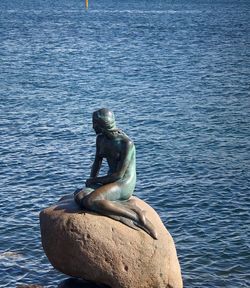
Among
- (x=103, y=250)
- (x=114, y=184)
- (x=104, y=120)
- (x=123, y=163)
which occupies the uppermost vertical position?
(x=104, y=120)

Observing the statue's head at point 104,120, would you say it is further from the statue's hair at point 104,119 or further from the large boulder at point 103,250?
the large boulder at point 103,250

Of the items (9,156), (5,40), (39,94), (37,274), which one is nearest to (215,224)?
(37,274)

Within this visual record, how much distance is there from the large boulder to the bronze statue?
9.8 inches

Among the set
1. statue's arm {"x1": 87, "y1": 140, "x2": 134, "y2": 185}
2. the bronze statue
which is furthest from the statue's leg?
statue's arm {"x1": 87, "y1": 140, "x2": 134, "y2": 185}

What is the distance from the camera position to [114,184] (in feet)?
67.1

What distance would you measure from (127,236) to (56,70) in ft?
196

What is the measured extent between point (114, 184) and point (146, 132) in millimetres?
27814

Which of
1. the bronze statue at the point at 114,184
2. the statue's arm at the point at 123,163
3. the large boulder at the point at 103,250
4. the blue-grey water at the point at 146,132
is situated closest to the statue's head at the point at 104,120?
the bronze statue at the point at 114,184

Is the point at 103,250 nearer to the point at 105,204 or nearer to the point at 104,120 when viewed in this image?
the point at 105,204

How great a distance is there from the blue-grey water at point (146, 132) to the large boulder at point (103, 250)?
5.85 metres

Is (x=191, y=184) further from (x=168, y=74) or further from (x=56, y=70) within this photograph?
(x=56, y=70)

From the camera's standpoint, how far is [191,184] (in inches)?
1462

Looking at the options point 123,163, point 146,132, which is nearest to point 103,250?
point 123,163

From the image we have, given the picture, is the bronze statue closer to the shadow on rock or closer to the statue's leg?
the statue's leg
